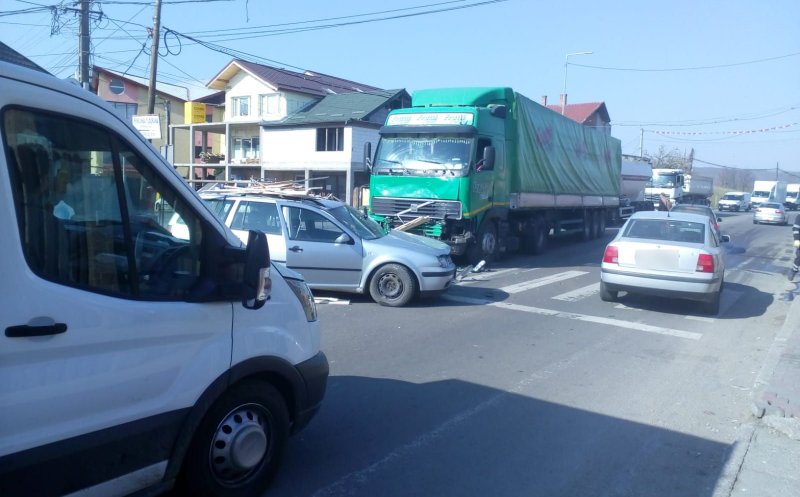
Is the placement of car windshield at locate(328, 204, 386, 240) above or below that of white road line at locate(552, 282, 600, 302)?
above

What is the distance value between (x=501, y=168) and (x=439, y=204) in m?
2.27

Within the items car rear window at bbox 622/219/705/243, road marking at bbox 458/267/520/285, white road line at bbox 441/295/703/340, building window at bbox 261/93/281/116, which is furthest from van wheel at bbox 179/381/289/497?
building window at bbox 261/93/281/116

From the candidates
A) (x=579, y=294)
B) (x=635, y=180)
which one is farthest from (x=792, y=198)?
(x=579, y=294)

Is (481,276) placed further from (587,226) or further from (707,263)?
(587,226)

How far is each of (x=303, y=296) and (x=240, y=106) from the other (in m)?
43.2

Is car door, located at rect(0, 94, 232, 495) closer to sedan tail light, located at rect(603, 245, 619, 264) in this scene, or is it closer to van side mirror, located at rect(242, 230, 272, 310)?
van side mirror, located at rect(242, 230, 272, 310)

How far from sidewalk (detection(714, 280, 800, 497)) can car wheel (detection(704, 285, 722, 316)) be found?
262 centimetres

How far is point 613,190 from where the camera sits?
2688 cm

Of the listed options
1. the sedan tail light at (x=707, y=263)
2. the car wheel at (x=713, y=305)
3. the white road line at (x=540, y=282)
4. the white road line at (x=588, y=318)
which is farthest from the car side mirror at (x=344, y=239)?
the car wheel at (x=713, y=305)

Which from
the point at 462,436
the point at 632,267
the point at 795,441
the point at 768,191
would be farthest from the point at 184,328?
the point at 768,191

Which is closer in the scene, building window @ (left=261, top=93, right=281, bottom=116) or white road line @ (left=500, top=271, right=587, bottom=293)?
white road line @ (left=500, top=271, right=587, bottom=293)

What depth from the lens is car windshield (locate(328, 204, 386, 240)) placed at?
10312 mm

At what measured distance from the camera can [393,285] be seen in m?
10.1

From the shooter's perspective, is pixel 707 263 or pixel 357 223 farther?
pixel 357 223
